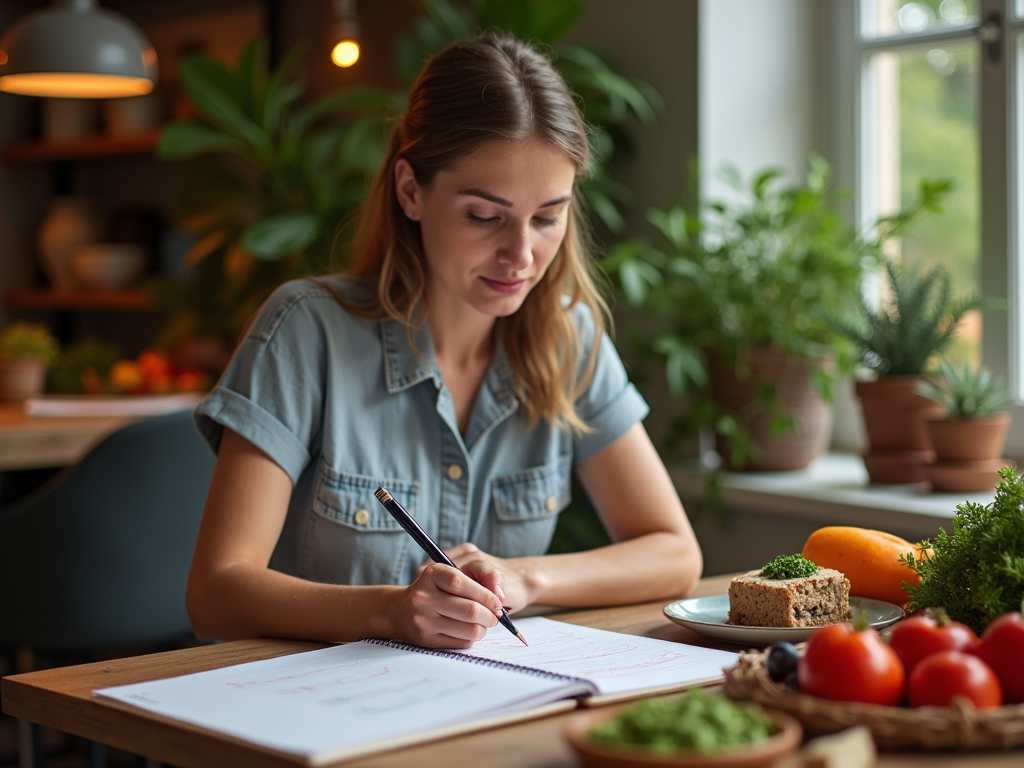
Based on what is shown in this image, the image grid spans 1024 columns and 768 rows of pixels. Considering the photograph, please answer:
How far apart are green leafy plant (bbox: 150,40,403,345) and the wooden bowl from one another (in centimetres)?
208

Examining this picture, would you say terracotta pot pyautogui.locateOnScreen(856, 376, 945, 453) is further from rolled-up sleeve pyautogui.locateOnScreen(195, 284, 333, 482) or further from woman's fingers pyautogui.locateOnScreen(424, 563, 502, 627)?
woman's fingers pyautogui.locateOnScreen(424, 563, 502, 627)

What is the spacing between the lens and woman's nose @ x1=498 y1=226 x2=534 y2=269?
1468mm

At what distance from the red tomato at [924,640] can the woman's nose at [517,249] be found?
0.73m

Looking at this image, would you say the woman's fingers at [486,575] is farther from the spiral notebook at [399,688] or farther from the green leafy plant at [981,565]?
the green leafy plant at [981,565]

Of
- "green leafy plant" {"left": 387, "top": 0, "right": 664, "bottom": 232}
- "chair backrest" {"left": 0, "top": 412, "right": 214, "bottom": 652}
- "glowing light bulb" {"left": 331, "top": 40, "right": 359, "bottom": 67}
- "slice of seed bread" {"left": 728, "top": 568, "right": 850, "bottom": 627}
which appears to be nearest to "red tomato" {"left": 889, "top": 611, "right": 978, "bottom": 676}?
"slice of seed bread" {"left": 728, "top": 568, "right": 850, "bottom": 627}

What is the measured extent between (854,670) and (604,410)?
0.90 meters

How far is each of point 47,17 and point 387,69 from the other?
Result: 96 cm

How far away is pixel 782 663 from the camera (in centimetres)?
90

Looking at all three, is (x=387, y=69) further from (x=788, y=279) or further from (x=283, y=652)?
(x=283, y=652)

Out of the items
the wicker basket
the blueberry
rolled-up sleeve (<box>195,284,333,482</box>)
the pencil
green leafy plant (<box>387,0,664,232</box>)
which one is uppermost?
green leafy plant (<box>387,0,664,232</box>)

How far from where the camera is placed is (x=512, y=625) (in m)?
1.19

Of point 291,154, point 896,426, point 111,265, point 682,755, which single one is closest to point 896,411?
point 896,426

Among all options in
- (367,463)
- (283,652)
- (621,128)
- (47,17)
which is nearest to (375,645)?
(283,652)

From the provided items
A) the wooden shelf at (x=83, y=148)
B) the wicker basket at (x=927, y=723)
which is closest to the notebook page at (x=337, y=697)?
the wicker basket at (x=927, y=723)
